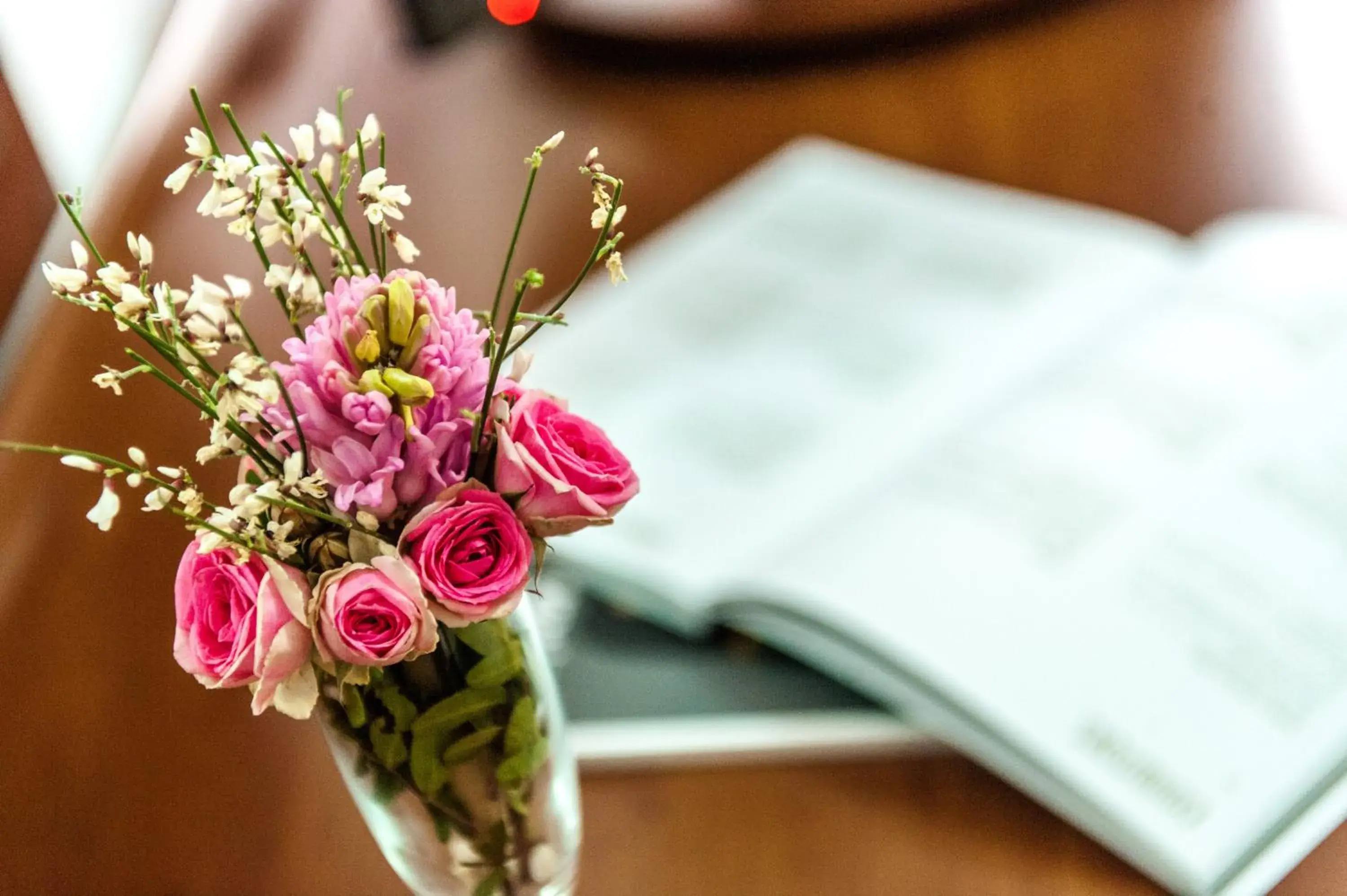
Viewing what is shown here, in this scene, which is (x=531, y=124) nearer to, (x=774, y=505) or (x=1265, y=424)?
(x=774, y=505)

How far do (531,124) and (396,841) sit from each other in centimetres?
63

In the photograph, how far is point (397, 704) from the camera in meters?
0.38

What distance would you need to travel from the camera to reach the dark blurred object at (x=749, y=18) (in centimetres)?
95

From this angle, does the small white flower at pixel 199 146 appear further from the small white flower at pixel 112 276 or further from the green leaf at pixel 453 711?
the green leaf at pixel 453 711

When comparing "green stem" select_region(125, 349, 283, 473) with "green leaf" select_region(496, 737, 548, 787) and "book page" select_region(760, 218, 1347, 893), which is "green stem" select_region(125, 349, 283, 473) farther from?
"book page" select_region(760, 218, 1347, 893)

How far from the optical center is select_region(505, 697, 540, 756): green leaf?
0.40 metres

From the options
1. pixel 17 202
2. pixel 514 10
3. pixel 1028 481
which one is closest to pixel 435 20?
pixel 514 10

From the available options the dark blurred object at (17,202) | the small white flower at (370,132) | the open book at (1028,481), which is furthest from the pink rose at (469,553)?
the dark blurred object at (17,202)

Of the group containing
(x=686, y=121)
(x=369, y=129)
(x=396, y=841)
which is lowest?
(x=396, y=841)

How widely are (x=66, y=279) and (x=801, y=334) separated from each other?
0.47 metres

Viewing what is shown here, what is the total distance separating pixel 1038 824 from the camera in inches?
19.1

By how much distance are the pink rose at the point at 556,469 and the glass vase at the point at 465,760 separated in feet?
0.18

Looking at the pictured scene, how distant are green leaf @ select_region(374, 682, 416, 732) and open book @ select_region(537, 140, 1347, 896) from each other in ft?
0.67

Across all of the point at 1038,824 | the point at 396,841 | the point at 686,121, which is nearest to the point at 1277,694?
the point at 1038,824
